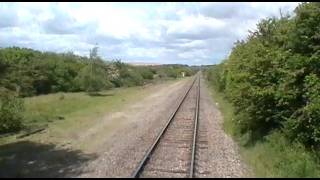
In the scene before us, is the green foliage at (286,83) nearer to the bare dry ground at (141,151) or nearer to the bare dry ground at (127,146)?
the bare dry ground at (141,151)

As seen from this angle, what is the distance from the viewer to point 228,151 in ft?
58.7

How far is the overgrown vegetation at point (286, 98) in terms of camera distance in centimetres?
1382

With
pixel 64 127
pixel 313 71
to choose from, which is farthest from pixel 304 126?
pixel 64 127

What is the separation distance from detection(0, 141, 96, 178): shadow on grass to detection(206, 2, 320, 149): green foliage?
241 inches

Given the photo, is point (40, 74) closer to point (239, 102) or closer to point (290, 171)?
point (239, 102)

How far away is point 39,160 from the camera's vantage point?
15883 mm

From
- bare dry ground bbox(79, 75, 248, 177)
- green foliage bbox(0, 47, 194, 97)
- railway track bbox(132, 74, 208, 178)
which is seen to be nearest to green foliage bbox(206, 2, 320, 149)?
bare dry ground bbox(79, 75, 248, 177)

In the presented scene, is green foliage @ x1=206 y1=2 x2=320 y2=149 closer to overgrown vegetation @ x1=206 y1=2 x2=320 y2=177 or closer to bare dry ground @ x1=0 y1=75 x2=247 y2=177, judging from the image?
overgrown vegetation @ x1=206 y1=2 x2=320 y2=177

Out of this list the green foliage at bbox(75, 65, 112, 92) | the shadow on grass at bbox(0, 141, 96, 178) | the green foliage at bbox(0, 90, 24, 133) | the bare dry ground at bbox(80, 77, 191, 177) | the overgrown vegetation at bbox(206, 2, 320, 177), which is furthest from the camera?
the green foliage at bbox(75, 65, 112, 92)

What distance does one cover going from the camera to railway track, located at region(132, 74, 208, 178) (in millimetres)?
13853

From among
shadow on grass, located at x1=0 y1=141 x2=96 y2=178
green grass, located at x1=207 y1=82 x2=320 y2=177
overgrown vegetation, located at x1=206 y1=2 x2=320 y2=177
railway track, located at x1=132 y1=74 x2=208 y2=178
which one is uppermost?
overgrown vegetation, located at x1=206 y1=2 x2=320 y2=177

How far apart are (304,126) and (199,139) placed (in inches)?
249

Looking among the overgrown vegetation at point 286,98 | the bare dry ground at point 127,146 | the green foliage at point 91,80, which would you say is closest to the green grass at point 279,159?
the overgrown vegetation at point 286,98

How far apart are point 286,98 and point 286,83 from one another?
1.50 feet
